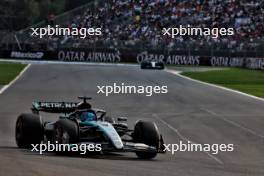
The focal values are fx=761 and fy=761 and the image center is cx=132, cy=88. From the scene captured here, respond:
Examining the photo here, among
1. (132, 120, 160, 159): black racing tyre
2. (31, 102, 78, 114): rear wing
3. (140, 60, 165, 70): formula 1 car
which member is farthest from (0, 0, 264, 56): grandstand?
(132, 120, 160, 159): black racing tyre

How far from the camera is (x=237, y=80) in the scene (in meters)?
42.5

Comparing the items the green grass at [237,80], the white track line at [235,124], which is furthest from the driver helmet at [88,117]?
the green grass at [237,80]

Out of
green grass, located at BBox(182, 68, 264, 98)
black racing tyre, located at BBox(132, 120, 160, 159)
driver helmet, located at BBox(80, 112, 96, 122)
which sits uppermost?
driver helmet, located at BBox(80, 112, 96, 122)

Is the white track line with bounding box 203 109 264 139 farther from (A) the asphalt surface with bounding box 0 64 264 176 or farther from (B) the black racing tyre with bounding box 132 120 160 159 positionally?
(B) the black racing tyre with bounding box 132 120 160 159

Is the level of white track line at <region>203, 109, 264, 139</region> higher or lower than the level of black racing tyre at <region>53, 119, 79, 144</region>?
lower

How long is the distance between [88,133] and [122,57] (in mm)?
50277

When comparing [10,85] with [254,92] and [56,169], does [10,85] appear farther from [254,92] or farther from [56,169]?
[56,169]

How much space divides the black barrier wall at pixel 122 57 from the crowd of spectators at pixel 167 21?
0.83m

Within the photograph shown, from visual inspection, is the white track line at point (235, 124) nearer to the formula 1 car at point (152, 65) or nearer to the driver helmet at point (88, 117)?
the driver helmet at point (88, 117)

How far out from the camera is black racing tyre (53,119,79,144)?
13.0 meters

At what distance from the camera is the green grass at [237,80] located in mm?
36138

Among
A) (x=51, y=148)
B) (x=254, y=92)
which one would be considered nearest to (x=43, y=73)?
(x=254, y=92)

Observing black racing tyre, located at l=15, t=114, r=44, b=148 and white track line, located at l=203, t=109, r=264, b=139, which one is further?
white track line, located at l=203, t=109, r=264, b=139

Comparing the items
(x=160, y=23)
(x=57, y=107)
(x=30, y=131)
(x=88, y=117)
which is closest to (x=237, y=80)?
(x=160, y=23)
